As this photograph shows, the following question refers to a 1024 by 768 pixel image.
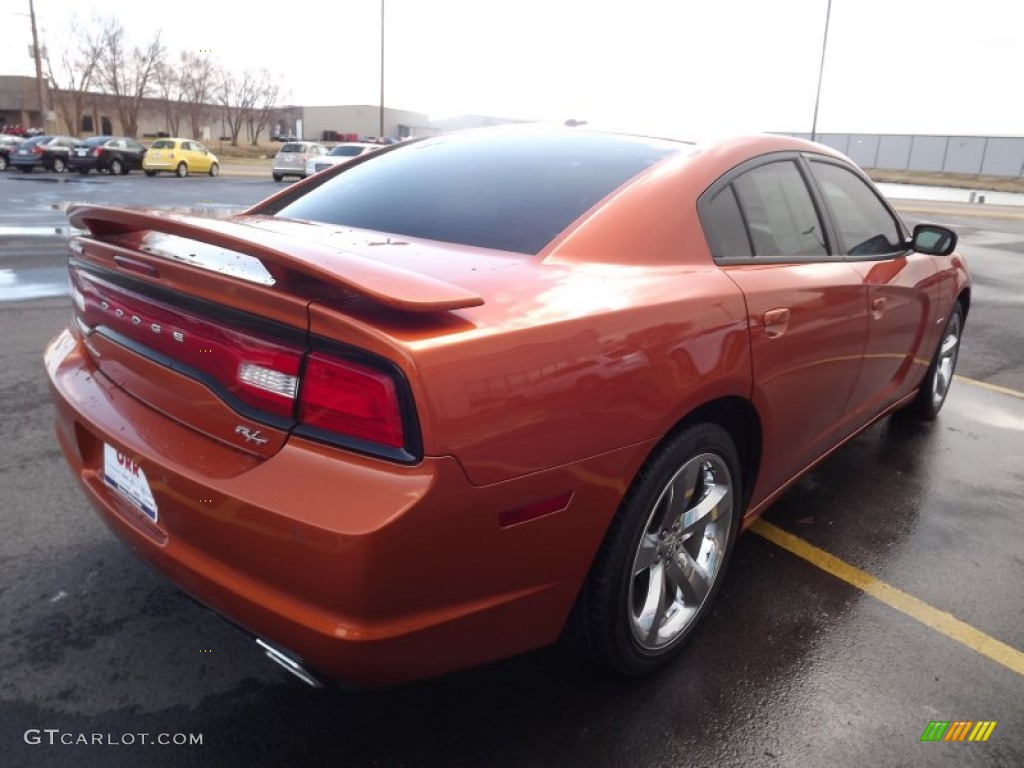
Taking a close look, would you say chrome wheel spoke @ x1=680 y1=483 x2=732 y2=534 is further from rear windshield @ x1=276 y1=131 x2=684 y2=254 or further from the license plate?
the license plate

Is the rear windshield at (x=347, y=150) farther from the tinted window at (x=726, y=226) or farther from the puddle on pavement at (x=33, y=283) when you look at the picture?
the tinted window at (x=726, y=226)

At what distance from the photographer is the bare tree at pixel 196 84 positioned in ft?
200

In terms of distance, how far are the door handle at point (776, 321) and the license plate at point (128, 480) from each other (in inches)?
72.1

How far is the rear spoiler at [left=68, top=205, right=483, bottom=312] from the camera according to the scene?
1571mm

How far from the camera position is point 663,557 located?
2.29 m

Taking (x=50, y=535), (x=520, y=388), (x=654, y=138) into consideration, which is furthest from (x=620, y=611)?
(x=50, y=535)

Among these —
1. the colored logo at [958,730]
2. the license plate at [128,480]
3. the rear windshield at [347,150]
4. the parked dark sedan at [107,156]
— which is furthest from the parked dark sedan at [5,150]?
the colored logo at [958,730]

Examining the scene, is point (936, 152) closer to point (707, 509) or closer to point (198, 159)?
point (198, 159)

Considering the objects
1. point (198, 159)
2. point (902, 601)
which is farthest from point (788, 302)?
point (198, 159)

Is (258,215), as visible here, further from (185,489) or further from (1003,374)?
(1003,374)

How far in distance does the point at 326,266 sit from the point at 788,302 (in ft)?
5.18

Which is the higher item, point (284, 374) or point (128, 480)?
point (284, 374)

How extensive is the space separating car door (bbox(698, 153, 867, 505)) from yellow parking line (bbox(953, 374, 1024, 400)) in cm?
327

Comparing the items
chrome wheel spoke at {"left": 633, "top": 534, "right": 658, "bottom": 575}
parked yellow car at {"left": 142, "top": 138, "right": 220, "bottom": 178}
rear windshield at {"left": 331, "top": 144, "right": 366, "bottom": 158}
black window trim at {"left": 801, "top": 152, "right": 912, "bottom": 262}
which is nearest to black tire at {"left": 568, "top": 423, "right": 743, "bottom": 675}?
chrome wheel spoke at {"left": 633, "top": 534, "right": 658, "bottom": 575}
